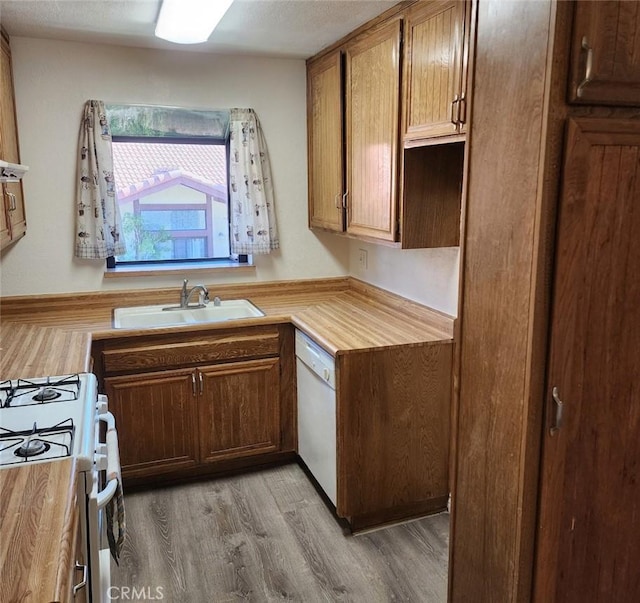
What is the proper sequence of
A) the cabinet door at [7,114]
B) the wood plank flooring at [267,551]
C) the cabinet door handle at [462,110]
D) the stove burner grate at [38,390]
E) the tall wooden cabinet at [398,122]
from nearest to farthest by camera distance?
the stove burner grate at [38,390] → the cabinet door handle at [462,110] → the tall wooden cabinet at [398,122] → the wood plank flooring at [267,551] → the cabinet door at [7,114]

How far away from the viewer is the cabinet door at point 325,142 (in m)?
3.02

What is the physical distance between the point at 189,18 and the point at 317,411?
1.87 metres

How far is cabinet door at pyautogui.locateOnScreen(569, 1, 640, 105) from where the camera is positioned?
1.17 metres

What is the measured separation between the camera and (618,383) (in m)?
1.40

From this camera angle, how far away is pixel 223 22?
263 cm

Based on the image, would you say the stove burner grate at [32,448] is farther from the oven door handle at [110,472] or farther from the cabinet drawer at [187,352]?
the cabinet drawer at [187,352]

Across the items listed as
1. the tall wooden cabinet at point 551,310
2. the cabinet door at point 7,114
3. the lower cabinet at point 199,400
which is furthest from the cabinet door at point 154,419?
the tall wooden cabinet at point 551,310

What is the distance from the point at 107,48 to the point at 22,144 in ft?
2.28

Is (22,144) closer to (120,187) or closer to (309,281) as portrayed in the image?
(120,187)

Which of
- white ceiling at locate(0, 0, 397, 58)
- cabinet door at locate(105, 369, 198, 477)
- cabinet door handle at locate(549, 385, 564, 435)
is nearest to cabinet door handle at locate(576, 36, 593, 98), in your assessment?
cabinet door handle at locate(549, 385, 564, 435)

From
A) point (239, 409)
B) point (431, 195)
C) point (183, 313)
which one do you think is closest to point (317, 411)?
point (239, 409)

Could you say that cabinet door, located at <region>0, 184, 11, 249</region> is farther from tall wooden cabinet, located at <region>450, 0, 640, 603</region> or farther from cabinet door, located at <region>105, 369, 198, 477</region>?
tall wooden cabinet, located at <region>450, 0, 640, 603</region>

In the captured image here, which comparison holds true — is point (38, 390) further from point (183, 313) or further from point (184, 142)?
point (184, 142)

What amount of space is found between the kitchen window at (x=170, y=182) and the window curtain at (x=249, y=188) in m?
0.16
